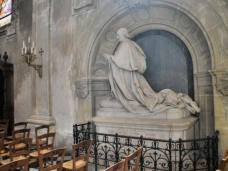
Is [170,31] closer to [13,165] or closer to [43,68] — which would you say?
[43,68]

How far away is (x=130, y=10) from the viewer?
197 inches

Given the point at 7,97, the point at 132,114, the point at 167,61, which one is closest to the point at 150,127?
the point at 132,114

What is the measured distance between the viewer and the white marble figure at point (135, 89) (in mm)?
4094

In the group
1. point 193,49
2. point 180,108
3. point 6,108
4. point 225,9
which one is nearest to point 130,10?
point 193,49

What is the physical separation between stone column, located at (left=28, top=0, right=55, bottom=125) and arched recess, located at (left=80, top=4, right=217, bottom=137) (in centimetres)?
151

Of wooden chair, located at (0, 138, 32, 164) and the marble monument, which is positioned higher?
the marble monument

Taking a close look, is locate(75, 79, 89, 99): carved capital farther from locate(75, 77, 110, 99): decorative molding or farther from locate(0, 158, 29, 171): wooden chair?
locate(0, 158, 29, 171): wooden chair

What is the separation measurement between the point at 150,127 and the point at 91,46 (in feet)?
8.73

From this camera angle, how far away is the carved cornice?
358 cm

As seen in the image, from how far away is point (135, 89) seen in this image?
434 cm

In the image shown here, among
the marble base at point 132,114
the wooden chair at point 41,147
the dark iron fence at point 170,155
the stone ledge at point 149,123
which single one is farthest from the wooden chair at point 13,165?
the marble base at point 132,114

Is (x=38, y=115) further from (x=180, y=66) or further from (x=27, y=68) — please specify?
(x=180, y=66)

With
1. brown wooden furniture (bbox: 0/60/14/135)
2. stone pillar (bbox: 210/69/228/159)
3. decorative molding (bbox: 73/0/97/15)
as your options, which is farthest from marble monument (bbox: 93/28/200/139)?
brown wooden furniture (bbox: 0/60/14/135)

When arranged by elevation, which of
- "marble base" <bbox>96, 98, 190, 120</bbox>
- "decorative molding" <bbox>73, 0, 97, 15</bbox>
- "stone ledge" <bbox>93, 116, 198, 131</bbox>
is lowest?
"stone ledge" <bbox>93, 116, 198, 131</bbox>
